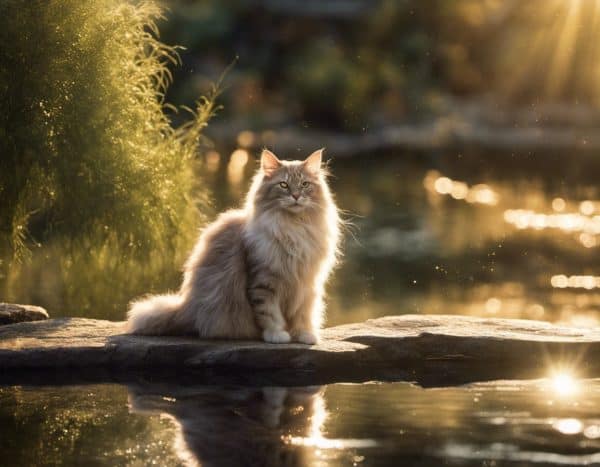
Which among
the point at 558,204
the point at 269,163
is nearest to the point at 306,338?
the point at 269,163

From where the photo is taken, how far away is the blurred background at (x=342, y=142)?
10.3m

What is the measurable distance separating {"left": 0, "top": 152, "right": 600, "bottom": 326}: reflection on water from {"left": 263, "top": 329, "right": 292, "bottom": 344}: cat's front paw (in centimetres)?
304

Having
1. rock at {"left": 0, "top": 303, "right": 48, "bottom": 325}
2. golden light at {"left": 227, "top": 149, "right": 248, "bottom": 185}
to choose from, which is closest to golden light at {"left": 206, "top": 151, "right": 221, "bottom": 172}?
golden light at {"left": 227, "top": 149, "right": 248, "bottom": 185}

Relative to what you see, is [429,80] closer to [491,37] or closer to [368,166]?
[491,37]

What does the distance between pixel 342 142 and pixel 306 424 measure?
86.7 ft

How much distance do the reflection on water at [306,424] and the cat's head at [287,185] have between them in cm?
134

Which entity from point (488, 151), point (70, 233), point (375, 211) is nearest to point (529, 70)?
point (488, 151)

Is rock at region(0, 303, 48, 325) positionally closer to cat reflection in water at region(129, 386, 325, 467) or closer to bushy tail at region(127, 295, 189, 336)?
bushy tail at region(127, 295, 189, 336)

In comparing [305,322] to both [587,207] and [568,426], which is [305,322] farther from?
[587,207]

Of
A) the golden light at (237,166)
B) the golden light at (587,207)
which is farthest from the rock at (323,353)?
the golden light at (237,166)

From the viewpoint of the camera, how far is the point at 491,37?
135 feet

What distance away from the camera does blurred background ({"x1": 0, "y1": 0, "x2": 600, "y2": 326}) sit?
33.8 feet

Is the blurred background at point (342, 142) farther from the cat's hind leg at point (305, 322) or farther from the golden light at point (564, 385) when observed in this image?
the golden light at point (564, 385)

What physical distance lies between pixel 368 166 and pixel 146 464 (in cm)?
2346
